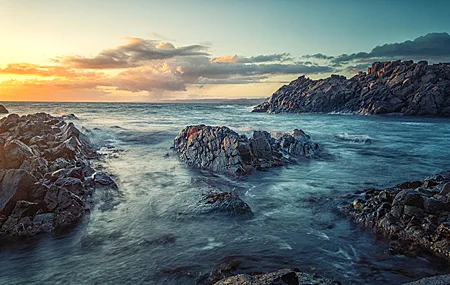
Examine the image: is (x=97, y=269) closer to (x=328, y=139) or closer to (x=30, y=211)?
(x=30, y=211)

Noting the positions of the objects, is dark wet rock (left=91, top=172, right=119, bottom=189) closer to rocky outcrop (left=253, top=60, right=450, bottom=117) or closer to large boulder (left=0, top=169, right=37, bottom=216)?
large boulder (left=0, top=169, right=37, bottom=216)

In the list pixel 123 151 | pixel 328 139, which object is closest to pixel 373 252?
pixel 123 151

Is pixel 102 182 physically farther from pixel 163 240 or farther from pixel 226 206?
pixel 226 206

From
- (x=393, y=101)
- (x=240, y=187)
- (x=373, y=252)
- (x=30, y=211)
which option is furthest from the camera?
(x=393, y=101)

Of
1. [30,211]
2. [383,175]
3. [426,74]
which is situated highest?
[426,74]

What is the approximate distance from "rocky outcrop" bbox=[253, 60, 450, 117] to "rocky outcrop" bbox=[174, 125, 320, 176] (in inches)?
2584

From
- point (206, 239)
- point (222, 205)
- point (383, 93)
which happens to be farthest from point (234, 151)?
point (383, 93)

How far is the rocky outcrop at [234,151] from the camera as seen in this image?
19828 millimetres

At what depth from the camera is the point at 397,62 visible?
325 ft

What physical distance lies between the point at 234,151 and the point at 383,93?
263 feet

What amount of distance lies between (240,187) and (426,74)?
90.4 m

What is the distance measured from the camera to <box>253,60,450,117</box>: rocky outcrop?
→ 75.4 meters

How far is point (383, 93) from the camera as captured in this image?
84562mm

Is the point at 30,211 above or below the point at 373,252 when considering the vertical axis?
above
